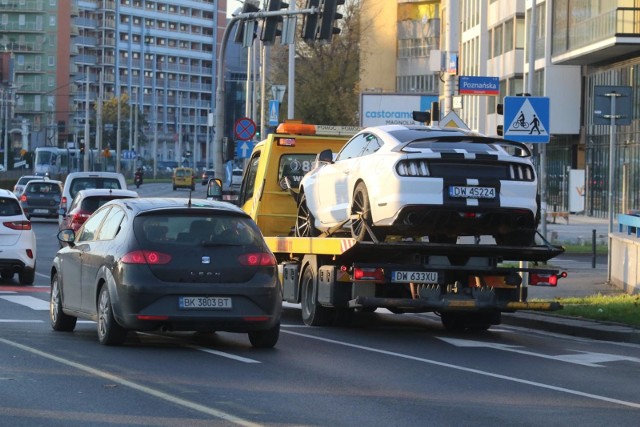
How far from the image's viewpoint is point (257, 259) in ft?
48.1

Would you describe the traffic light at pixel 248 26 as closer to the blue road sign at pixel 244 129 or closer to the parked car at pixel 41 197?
the blue road sign at pixel 244 129

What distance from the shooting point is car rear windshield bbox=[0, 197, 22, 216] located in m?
25.0

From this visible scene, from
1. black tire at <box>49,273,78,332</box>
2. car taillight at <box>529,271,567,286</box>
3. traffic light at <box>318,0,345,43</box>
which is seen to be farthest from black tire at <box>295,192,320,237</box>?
traffic light at <box>318,0,345,43</box>

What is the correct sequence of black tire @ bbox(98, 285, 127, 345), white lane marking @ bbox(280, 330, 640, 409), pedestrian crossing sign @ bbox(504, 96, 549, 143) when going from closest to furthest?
white lane marking @ bbox(280, 330, 640, 409) → black tire @ bbox(98, 285, 127, 345) → pedestrian crossing sign @ bbox(504, 96, 549, 143)

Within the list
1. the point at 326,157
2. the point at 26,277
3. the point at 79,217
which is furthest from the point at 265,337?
the point at 79,217

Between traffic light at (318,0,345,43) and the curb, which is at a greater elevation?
traffic light at (318,0,345,43)

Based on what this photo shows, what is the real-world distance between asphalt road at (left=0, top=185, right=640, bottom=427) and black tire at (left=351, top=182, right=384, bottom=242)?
3.80 feet

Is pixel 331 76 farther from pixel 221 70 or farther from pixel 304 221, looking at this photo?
pixel 304 221

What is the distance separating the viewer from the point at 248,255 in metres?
14.6

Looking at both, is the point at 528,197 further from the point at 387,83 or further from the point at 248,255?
the point at 387,83

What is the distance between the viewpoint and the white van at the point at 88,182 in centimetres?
3916

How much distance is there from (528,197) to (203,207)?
3.91m

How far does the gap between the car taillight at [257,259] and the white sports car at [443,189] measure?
2051mm

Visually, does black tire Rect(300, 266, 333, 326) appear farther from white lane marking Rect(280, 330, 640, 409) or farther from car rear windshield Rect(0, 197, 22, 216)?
car rear windshield Rect(0, 197, 22, 216)
